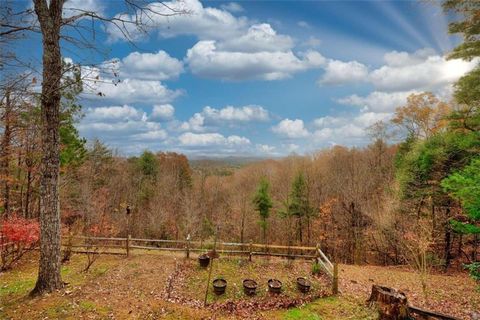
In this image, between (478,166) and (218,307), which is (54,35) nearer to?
(218,307)

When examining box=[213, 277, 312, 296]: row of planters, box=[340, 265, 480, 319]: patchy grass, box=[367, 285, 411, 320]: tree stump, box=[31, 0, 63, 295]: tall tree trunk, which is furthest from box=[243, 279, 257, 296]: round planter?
box=[31, 0, 63, 295]: tall tree trunk

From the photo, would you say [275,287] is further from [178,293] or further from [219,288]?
[178,293]

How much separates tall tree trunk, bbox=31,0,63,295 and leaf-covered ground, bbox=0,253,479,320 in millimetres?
813

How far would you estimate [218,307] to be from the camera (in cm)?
966

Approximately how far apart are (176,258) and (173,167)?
1074 inches

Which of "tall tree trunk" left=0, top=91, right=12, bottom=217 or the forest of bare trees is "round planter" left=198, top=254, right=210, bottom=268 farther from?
"tall tree trunk" left=0, top=91, right=12, bottom=217

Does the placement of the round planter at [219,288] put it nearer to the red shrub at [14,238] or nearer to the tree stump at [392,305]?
the tree stump at [392,305]

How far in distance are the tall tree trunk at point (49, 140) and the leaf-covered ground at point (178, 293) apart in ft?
2.67

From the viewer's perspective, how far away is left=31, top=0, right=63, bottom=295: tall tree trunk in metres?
6.96

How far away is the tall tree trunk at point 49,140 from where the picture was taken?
6.96m

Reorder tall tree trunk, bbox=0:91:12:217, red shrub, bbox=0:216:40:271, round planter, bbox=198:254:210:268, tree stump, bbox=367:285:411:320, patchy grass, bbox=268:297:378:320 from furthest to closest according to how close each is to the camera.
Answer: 1. round planter, bbox=198:254:210:268
2. tall tree trunk, bbox=0:91:12:217
3. red shrub, bbox=0:216:40:271
4. patchy grass, bbox=268:297:378:320
5. tree stump, bbox=367:285:411:320

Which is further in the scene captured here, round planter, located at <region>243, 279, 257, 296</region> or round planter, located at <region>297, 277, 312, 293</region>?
round planter, located at <region>297, 277, 312, 293</region>

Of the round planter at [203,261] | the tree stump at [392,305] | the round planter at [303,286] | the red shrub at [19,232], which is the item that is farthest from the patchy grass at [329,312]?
the red shrub at [19,232]

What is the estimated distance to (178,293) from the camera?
11078mm
